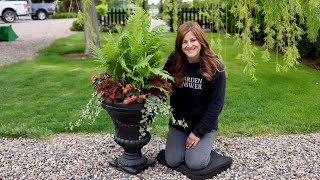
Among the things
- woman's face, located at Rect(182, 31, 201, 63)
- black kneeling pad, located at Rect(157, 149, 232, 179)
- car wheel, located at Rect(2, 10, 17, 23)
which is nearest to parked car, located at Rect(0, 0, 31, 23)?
car wheel, located at Rect(2, 10, 17, 23)

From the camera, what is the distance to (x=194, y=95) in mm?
3416

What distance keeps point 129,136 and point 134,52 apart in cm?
69

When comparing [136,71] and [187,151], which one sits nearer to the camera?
[136,71]

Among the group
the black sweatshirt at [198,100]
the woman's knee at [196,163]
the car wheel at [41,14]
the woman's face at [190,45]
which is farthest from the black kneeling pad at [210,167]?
the car wheel at [41,14]

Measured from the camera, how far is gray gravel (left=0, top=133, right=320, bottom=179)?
11.2 ft

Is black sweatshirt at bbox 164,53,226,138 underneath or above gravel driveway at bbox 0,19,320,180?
above

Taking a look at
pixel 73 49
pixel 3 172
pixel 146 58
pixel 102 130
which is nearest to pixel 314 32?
pixel 146 58

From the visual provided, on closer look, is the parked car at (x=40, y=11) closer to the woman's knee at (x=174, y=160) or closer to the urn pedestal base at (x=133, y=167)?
the urn pedestal base at (x=133, y=167)

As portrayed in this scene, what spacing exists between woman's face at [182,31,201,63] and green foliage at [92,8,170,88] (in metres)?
0.20

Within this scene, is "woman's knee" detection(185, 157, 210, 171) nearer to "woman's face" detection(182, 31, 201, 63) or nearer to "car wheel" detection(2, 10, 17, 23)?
"woman's face" detection(182, 31, 201, 63)

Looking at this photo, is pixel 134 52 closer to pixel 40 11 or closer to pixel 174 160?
pixel 174 160

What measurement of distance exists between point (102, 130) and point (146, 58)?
197 centimetres

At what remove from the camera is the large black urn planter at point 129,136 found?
3.12m

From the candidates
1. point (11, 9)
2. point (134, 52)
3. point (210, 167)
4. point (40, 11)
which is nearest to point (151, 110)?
point (134, 52)
